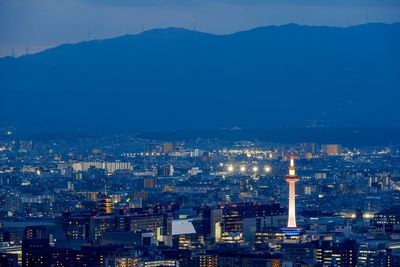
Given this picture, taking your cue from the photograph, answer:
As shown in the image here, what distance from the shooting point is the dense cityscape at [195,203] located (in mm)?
26281

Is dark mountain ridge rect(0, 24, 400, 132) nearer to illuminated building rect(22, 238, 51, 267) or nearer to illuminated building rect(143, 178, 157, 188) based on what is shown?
illuminated building rect(143, 178, 157, 188)

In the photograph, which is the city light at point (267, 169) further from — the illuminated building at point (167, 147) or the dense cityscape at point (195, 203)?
the illuminated building at point (167, 147)

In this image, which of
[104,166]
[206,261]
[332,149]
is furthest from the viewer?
[332,149]

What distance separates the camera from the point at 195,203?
41.4 m

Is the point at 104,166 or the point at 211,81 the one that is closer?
the point at 104,166

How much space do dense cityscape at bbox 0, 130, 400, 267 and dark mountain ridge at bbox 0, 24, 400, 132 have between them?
1031cm

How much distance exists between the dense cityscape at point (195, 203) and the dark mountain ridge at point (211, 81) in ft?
33.8

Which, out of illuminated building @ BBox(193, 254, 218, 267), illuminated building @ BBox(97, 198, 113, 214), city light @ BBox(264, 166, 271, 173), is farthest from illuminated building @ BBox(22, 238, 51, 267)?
city light @ BBox(264, 166, 271, 173)

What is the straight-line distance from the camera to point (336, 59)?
92312 millimetres

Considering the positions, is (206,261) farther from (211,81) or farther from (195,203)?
(211,81)

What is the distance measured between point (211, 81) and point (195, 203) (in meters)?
→ 50.8

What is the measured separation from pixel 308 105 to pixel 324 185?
35.8 m

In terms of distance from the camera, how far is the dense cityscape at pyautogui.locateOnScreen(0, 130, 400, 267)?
2628cm

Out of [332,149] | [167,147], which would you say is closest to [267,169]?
[332,149]
